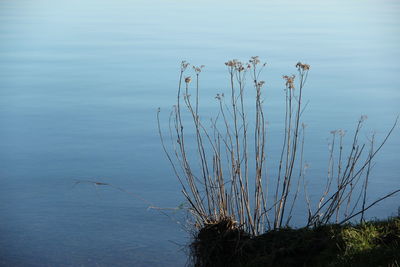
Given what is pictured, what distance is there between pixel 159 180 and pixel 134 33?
200 inches

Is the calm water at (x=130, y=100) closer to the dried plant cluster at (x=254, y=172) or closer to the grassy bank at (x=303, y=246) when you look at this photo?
the dried plant cluster at (x=254, y=172)

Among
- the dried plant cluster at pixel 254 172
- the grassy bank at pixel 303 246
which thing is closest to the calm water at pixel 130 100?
the dried plant cluster at pixel 254 172

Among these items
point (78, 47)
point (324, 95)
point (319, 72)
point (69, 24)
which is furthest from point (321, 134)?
point (69, 24)

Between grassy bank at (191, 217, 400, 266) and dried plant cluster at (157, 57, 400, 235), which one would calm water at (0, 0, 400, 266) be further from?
grassy bank at (191, 217, 400, 266)

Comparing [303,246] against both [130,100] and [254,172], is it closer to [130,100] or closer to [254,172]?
[254,172]

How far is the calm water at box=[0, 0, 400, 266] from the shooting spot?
159 inches

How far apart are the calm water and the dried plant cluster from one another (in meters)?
0.15

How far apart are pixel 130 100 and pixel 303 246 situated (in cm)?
401

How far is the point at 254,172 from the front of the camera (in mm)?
4730

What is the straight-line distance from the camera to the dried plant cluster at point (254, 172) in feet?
9.46

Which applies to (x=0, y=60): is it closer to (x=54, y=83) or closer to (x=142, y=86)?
(x=54, y=83)

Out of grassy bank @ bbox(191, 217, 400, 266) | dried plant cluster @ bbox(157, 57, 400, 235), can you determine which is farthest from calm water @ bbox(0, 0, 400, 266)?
grassy bank @ bbox(191, 217, 400, 266)

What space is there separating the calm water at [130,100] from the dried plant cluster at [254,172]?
0.15 meters

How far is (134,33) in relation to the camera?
951cm
